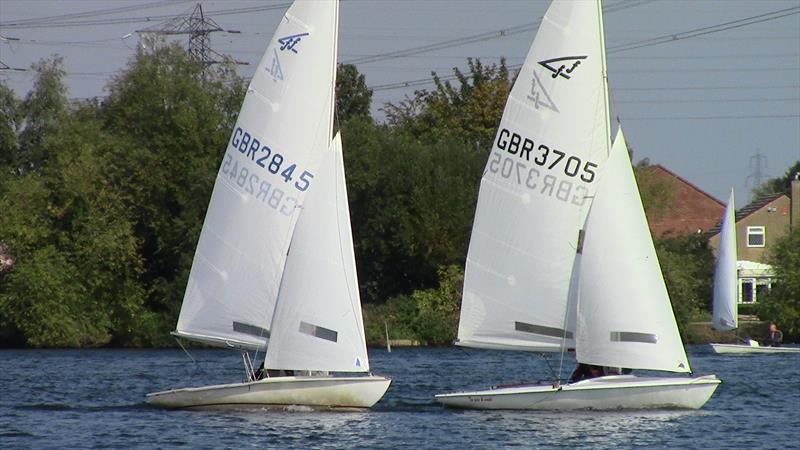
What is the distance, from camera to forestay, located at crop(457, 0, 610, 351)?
27.9 metres

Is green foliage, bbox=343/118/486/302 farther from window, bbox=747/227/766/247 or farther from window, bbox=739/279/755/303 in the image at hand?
window, bbox=747/227/766/247

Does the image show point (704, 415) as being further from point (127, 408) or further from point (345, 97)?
point (345, 97)

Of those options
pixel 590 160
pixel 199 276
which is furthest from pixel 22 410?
pixel 590 160

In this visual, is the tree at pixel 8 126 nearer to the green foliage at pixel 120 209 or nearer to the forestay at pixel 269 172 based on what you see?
the green foliage at pixel 120 209

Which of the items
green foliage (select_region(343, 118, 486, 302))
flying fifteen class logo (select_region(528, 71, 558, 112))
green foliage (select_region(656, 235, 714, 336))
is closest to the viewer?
flying fifteen class logo (select_region(528, 71, 558, 112))

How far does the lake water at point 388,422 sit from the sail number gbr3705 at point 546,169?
404 cm

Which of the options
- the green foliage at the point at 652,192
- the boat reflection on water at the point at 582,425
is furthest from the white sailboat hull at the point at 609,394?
the green foliage at the point at 652,192

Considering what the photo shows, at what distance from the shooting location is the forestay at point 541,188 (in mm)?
27906

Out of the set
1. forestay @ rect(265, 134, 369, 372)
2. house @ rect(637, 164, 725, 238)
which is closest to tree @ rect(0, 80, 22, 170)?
house @ rect(637, 164, 725, 238)

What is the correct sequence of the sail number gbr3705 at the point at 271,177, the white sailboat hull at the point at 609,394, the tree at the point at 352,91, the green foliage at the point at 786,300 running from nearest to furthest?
the white sailboat hull at the point at 609,394 → the sail number gbr3705 at the point at 271,177 → the green foliage at the point at 786,300 → the tree at the point at 352,91

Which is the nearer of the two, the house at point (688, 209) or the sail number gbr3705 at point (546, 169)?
the sail number gbr3705 at point (546, 169)

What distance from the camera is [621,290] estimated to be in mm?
27578

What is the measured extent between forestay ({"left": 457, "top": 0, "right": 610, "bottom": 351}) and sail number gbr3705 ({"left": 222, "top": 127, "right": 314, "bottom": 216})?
3384 millimetres

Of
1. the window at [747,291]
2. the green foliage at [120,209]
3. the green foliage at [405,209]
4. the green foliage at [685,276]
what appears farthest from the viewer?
the window at [747,291]
